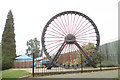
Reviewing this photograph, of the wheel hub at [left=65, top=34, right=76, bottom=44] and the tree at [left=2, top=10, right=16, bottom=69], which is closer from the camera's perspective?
the wheel hub at [left=65, top=34, right=76, bottom=44]

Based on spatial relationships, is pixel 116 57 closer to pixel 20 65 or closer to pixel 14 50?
pixel 20 65

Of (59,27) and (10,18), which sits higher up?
(10,18)

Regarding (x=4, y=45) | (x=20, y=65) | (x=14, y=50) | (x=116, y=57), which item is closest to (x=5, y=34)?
(x=4, y=45)

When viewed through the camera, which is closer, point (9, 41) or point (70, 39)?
point (70, 39)

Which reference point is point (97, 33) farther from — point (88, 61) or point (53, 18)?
point (53, 18)

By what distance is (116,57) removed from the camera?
508 inches

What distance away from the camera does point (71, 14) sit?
406 inches

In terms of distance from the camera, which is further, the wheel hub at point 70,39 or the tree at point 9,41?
the tree at point 9,41

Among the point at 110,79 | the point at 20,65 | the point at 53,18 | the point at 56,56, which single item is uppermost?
the point at 53,18

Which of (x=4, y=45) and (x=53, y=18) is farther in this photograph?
(x=4, y=45)

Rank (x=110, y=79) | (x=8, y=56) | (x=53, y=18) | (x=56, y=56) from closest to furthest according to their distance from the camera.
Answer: (x=110, y=79) → (x=56, y=56) → (x=53, y=18) → (x=8, y=56)

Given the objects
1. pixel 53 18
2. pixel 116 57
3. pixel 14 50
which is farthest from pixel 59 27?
pixel 14 50

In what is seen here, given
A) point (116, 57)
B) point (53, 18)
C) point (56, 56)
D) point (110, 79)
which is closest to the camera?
point (110, 79)

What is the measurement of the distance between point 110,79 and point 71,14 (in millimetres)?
6199
